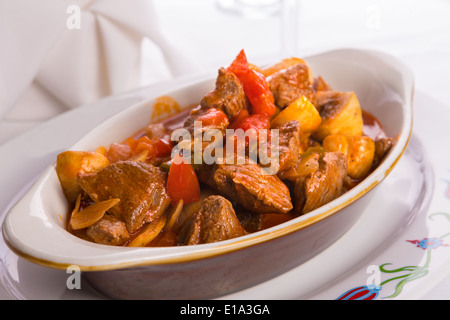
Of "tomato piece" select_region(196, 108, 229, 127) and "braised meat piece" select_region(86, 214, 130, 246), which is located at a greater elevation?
"tomato piece" select_region(196, 108, 229, 127)

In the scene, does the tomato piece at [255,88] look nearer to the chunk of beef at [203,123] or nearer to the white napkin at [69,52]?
the chunk of beef at [203,123]

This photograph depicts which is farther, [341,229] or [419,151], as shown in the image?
[419,151]

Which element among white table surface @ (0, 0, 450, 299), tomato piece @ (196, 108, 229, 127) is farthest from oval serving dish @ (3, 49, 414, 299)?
white table surface @ (0, 0, 450, 299)

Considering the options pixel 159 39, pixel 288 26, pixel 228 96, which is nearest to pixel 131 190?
pixel 228 96

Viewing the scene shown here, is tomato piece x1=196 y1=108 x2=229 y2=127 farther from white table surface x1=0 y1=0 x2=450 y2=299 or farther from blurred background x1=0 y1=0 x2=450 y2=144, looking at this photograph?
white table surface x1=0 y1=0 x2=450 y2=299
